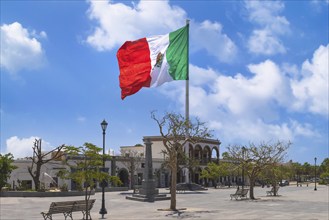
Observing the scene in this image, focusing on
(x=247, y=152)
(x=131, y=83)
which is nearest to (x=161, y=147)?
(x=247, y=152)

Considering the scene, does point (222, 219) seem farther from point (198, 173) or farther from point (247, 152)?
point (198, 173)

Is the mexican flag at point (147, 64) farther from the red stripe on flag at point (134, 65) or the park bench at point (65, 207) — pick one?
the park bench at point (65, 207)

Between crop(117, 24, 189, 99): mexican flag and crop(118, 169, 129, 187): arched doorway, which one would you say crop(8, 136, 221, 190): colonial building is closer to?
crop(118, 169, 129, 187): arched doorway

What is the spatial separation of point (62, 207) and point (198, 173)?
71.9 metres

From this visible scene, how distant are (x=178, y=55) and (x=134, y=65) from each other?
226 inches

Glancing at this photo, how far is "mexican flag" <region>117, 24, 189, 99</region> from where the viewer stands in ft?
99.3

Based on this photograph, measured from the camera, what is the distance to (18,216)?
2525 cm

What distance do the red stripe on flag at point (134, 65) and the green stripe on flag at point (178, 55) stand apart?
9.09 feet

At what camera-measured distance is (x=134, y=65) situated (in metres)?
31.2

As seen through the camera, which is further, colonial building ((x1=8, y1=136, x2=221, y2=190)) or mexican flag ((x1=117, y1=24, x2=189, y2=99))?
colonial building ((x1=8, y1=136, x2=221, y2=190))

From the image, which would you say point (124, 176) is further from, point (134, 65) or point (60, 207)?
point (60, 207)

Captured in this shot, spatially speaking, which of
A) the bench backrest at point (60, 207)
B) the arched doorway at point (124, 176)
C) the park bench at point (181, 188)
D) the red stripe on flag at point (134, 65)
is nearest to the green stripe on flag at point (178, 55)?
the red stripe on flag at point (134, 65)

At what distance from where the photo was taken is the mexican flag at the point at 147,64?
99.3ft

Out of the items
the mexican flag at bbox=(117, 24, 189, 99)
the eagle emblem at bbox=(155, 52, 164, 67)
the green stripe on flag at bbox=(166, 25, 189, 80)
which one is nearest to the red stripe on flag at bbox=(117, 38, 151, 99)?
the mexican flag at bbox=(117, 24, 189, 99)
